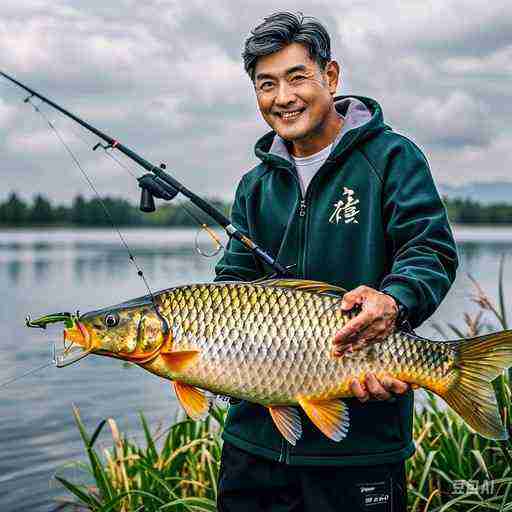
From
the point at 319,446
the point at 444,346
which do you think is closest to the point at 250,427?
the point at 319,446

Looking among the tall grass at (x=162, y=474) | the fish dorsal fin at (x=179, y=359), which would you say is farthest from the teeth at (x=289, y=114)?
the tall grass at (x=162, y=474)

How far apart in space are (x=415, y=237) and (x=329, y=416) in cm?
69

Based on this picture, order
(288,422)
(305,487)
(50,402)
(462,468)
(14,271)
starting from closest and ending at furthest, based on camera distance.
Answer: (288,422), (305,487), (462,468), (50,402), (14,271)

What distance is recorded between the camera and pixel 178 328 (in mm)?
2941

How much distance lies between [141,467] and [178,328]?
2.17m

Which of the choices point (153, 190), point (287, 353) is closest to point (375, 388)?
point (287, 353)

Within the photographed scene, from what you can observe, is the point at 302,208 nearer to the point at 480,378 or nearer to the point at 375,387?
the point at 375,387

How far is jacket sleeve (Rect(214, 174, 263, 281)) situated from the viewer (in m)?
3.61

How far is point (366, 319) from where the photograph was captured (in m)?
2.75

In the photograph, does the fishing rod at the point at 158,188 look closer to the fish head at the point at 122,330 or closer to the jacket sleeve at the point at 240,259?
the jacket sleeve at the point at 240,259

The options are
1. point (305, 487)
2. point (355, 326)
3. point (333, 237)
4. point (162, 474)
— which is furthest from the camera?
point (162, 474)

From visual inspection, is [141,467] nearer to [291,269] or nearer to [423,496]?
[423,496]

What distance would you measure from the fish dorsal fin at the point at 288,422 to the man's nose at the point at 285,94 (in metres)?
1.15

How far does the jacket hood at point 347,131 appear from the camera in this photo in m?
3.27
